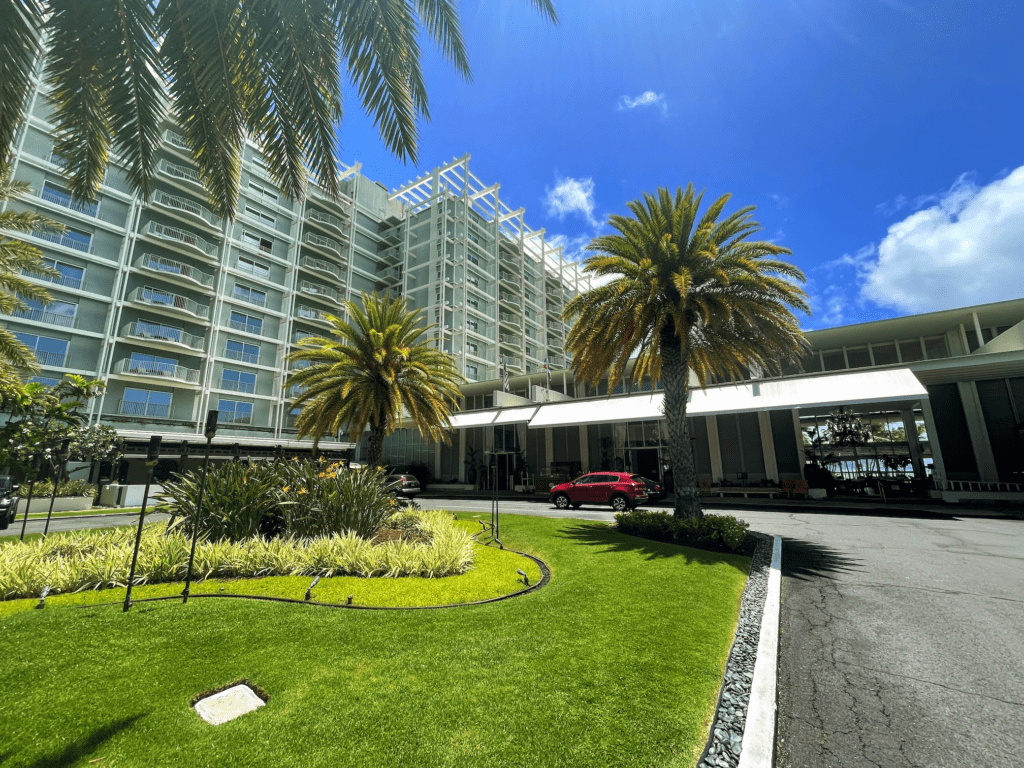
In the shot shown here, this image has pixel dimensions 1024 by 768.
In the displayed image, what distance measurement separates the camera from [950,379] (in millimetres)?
20234

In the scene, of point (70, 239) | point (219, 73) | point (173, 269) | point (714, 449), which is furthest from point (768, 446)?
point (70, 239)

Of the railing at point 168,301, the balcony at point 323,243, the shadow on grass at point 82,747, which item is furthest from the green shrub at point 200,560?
the balcony at point 323,243

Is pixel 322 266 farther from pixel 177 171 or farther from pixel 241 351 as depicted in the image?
pixel 177 171

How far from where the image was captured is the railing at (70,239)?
2984 centimetres

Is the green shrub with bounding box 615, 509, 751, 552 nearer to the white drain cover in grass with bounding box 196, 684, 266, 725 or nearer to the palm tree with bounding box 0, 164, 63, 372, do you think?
the white drain cover in grass with bounding box 196, 684, 266, 725

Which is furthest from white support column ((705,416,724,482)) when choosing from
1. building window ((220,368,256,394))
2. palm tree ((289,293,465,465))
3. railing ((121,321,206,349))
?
railing ((121,321,206,349))

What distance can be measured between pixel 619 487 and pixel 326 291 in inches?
1577

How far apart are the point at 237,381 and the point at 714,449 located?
3987cm

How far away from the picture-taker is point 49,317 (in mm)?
29625

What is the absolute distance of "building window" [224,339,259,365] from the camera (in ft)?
126

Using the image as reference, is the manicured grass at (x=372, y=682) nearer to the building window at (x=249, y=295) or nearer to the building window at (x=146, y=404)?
the building window at (x=146, y=404)

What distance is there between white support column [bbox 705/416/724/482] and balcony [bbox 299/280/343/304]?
39.5m

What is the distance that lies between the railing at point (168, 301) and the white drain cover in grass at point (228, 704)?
4064 cm

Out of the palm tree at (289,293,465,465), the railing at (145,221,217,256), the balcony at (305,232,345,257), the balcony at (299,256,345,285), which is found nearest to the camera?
the palm tree at (289,293,465,465)
